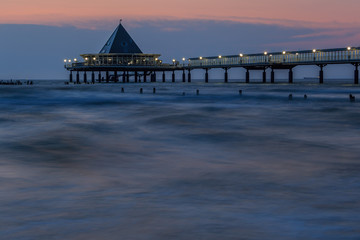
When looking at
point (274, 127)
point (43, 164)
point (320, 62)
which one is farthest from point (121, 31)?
point (43, 164)

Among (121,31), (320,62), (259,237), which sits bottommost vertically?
(259,237)

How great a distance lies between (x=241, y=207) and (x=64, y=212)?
3.08 meters

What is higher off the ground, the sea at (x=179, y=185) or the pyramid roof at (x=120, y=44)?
the pyramid roof at (x=120, y=44)

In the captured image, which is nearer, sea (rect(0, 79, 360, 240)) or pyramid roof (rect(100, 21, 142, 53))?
sea (rect(0, 79, 360, 240))

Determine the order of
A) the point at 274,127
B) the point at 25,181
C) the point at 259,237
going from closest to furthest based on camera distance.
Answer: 1. the point at 259,237
2. the point at 25,181
3. the point at 274,127

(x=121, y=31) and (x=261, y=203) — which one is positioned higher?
(x=121, y=31)

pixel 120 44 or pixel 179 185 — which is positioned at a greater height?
pixel 120 44

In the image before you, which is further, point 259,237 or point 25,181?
point 25,181

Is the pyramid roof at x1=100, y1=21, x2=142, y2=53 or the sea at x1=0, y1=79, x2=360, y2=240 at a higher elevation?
the pyramid roof at x1=100, y1=21, x2=142, y2=53

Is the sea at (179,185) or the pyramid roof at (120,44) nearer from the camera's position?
the sea at (179,185)

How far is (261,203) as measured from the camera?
8.45 m

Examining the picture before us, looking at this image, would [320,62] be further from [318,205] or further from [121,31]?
[318,205]

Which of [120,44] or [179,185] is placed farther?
[120,44]

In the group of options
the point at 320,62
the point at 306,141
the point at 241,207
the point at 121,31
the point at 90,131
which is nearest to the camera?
the point at 241,207
